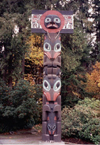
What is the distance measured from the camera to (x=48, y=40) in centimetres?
879

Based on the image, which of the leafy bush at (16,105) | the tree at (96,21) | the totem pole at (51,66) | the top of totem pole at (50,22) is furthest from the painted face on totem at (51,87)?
the tree at (96,21)

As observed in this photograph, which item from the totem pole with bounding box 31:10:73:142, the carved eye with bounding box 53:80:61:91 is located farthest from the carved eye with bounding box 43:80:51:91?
the carved eye with bounding box 53:80:61:91

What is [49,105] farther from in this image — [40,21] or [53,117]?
[40,21]

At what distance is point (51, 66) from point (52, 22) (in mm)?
2209

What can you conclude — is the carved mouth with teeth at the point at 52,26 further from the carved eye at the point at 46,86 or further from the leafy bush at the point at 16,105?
the leafy bush at the point at 16,105

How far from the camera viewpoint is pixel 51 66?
341 inches

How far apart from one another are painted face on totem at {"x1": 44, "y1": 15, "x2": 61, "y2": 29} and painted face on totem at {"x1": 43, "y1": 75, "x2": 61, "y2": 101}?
2.49 meters

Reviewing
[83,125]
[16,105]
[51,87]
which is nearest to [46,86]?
[51,87]

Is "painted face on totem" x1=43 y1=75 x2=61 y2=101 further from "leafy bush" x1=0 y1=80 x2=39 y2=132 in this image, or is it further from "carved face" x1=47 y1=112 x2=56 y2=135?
"leafy bush" x1=0 y1=80 x2=39 y2=132

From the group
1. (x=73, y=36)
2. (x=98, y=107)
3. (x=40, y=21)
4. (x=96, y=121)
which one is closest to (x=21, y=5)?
(x=73, y=36)

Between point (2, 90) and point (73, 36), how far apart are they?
7.10 m

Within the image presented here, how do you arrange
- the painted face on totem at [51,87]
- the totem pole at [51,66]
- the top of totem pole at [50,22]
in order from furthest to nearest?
the top of totem pole at [50,22] → the painted face on totem at [51,87] → the totem pole at [51,66]

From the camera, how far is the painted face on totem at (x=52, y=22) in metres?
8.90

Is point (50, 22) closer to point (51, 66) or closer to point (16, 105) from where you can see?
point (51, 66)
